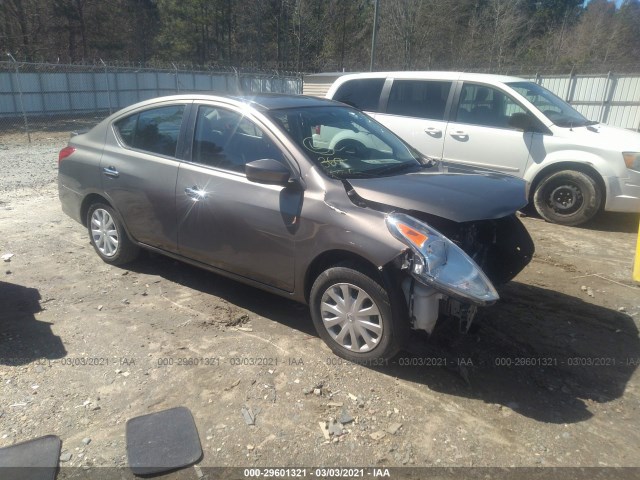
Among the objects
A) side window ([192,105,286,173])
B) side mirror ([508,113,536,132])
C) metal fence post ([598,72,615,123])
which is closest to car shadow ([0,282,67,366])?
side window ([192,105,286,173])

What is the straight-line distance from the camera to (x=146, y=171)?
14.3 feet

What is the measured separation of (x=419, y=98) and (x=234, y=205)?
4760 millimetres

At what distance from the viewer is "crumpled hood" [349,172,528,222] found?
122 inches

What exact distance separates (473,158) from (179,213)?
464 cm

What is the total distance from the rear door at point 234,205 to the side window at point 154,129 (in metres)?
0.27

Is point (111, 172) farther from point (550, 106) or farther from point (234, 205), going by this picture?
point (550, 106)

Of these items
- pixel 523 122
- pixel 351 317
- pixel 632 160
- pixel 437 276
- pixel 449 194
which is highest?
pixel 523 122

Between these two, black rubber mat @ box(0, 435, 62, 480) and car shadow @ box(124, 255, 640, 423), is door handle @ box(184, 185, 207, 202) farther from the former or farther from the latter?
black rubber mat @ box(0, 435, 62, 480)

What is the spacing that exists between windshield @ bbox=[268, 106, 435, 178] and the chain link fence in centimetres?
1416

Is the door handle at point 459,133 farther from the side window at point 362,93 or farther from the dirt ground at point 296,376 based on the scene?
the dirt ground at point 296,376

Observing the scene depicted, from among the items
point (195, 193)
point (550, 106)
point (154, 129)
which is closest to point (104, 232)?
point (154, 129)

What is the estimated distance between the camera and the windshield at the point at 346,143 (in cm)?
369

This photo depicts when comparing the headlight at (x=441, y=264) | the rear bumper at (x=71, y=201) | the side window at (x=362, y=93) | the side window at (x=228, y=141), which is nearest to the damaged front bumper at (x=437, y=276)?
the headlight at (x=441, y=264)

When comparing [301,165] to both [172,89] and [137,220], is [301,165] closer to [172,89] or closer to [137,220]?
[137,220]
